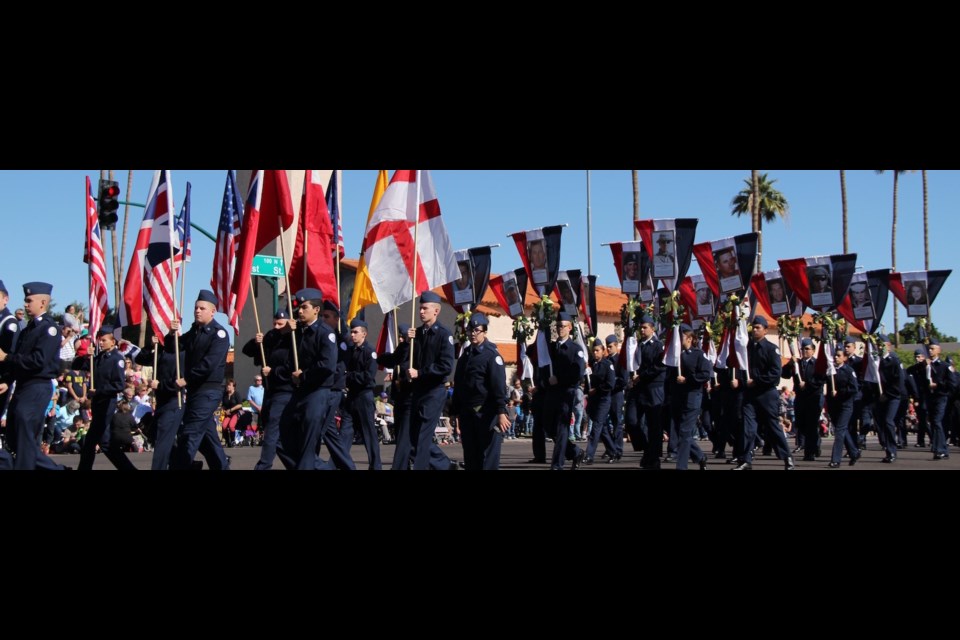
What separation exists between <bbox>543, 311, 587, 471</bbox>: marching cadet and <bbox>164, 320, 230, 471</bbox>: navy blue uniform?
474 cm

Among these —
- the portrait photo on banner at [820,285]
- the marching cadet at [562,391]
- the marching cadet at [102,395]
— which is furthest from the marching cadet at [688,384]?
the marching cadet at [102,395]

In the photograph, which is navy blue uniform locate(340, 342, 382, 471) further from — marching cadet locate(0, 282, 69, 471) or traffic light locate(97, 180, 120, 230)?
traffic light locate(97, 180, 120, 230)

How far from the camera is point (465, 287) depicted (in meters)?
21.5

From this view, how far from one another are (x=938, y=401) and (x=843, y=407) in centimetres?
312

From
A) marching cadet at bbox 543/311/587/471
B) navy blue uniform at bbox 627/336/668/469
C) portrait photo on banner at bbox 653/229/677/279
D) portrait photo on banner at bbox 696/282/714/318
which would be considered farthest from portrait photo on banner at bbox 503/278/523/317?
marching cadet at bbox 543/311/587/471

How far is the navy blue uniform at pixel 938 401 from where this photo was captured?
1931 centimetres

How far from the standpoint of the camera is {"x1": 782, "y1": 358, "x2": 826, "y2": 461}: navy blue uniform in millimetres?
18062

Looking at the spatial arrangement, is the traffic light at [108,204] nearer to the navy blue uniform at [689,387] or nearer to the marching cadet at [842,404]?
the navy blue uniform at [689,387]
